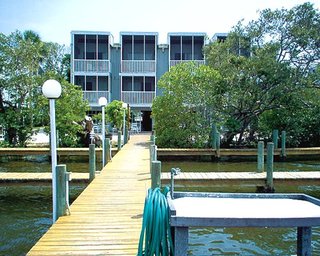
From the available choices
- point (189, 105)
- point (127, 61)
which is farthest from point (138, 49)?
point (189, 105)

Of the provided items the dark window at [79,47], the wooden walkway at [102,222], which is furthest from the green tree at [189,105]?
the dark window at [79,47]

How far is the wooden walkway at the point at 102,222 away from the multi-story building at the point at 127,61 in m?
20.3

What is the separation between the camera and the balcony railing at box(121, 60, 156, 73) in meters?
29.9

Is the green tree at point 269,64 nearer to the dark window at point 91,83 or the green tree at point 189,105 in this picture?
the green tree at point 189,105

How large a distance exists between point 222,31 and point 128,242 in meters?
27.0

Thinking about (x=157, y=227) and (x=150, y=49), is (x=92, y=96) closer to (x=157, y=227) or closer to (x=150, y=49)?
(x=150, y=49)

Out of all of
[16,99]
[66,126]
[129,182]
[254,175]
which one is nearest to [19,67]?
[16,99]

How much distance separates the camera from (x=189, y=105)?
1892cm

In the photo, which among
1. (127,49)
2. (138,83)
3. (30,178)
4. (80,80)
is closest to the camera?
(30,178)

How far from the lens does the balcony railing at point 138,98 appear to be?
2964 cm

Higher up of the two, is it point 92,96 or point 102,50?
point 102,50

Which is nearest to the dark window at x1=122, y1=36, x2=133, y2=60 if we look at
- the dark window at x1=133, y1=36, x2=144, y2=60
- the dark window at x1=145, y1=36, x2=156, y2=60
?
the dark window at x1=133, y1=36, x2=144, y2=60

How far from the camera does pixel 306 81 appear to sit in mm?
18938

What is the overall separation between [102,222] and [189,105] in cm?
1338
